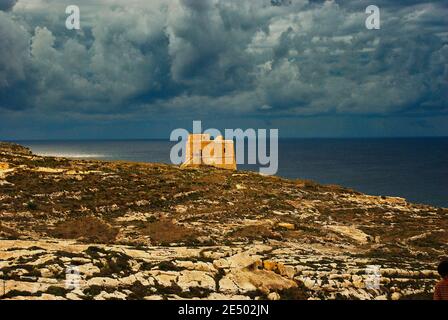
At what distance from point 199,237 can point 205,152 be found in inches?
1744

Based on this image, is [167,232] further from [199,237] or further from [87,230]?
[87,230]

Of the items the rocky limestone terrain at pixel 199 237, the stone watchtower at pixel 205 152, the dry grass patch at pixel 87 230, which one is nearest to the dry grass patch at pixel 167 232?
the rocky limestone terrain at pixel 199 237

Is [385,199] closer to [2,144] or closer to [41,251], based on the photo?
[41,251]

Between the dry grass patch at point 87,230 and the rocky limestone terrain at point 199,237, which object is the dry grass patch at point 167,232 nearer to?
the rocky limestone terrain at point 199,237

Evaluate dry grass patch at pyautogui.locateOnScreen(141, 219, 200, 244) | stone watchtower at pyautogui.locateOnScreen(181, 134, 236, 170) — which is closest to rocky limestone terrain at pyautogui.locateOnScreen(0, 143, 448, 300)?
dry grass patch at pyautogui.locateOnScreen(141, 219, 200, 244)

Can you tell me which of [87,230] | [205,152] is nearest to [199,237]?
[87,230]

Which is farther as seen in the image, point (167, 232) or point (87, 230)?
point (87, 230)

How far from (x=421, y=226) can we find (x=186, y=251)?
21587 mm

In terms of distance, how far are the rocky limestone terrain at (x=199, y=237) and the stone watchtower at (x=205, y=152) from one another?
14517mm

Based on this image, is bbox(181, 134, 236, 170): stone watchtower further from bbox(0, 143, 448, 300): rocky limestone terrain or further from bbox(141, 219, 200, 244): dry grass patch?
bbox(141, 219, 200, 244): dry grass patch

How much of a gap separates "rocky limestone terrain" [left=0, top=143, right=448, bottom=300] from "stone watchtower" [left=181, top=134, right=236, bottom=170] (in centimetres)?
1452

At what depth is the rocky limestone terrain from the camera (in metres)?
18.7

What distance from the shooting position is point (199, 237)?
96.3ft

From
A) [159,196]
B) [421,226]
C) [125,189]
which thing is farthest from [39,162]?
[421,226]
